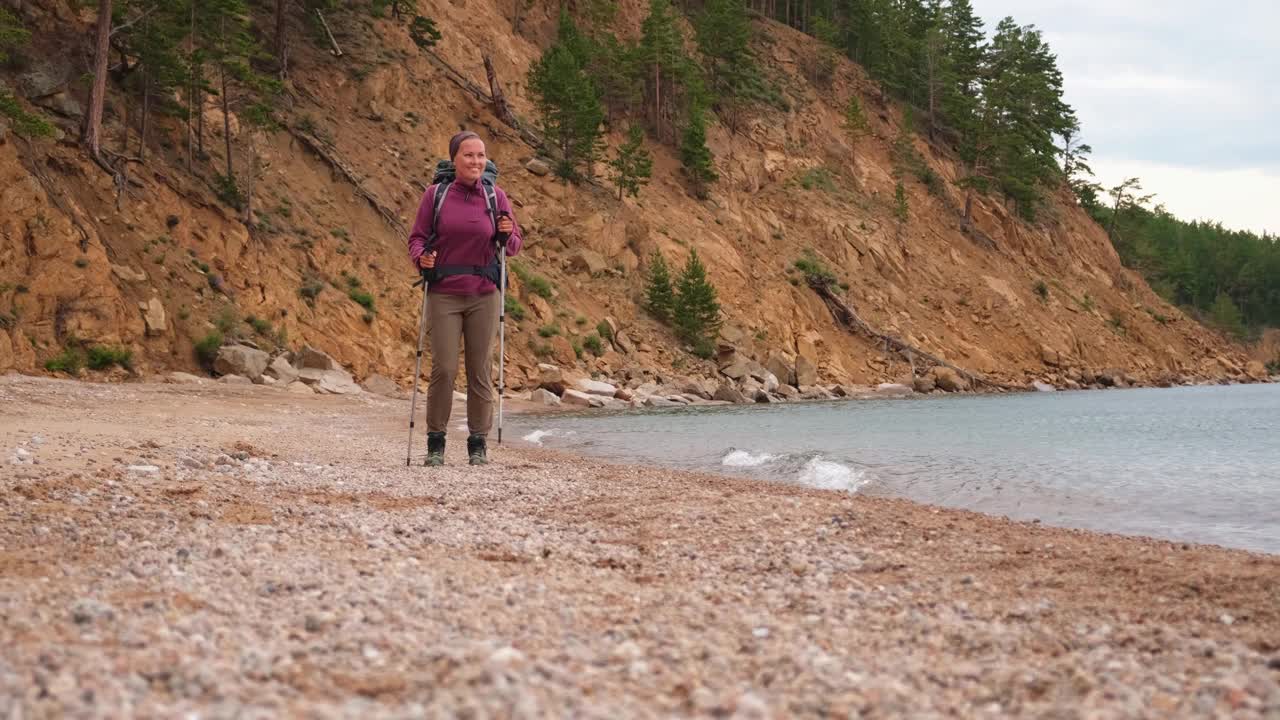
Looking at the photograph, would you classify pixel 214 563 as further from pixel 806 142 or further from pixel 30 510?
pixel 806 142

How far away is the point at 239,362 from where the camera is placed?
70.0 feet

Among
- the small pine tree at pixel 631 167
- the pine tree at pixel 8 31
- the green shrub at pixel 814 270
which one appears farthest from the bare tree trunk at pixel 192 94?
the green shrub at pixel 814 270

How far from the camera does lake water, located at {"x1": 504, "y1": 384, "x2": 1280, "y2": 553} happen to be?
7.83 m

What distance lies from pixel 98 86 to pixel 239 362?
7.51 meters

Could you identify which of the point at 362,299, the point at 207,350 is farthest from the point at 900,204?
the point at 207,350

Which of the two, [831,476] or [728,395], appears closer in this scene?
[831,476]

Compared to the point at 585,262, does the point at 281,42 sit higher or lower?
higher

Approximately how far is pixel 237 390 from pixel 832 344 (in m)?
29.1

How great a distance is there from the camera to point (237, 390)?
63.8ft

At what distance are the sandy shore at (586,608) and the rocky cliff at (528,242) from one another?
16449 mm

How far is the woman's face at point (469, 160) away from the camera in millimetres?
7930

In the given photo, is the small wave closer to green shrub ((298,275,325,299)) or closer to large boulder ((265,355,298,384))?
large boulder ((265,355,298,384))

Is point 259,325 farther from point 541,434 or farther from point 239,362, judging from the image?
point 541,434

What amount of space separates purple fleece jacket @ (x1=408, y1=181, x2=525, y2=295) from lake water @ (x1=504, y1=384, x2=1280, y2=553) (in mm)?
4312
